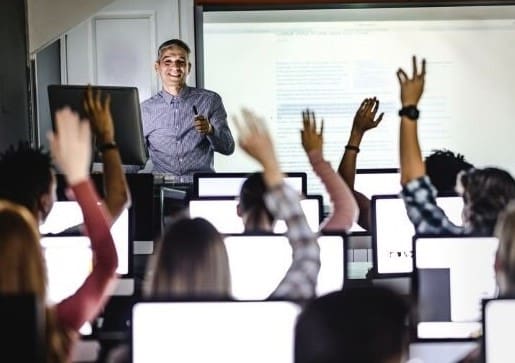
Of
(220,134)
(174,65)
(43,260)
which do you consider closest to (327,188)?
(43,260)

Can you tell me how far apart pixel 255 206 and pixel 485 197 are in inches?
30.0

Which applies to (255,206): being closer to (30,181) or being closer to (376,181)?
(30,181)

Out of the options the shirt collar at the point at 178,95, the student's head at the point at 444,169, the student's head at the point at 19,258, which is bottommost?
the student's head at the point at 19,258

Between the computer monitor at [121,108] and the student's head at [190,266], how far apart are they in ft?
10.5

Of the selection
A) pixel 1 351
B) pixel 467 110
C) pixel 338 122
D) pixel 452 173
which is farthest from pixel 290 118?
pixel 1 351

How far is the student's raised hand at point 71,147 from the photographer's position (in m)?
2.59

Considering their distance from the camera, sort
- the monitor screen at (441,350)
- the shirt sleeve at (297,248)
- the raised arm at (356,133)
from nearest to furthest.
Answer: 1. the shirt sleeve at (297,248)
2. the monitor screen at (441,350)
3. the raised arm at (356,133)

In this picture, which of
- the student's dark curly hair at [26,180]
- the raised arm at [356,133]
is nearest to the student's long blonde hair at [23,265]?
the student's dark curly hair at [26,180]

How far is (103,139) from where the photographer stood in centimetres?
329

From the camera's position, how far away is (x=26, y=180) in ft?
9.32

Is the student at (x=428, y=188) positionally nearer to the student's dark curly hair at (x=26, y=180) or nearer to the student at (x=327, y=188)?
the student at (x=327, y=188)

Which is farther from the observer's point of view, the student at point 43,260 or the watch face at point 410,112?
the watch face at point 410,112

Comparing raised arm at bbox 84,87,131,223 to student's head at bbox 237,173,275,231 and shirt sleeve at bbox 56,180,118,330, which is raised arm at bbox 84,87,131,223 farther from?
shirt sleeve at bbox 56,180,118,330

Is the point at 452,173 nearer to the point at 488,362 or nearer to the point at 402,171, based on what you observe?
the point at 402,171
